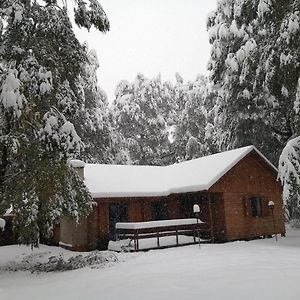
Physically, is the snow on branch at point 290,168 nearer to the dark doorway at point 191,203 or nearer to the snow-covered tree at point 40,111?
the dark doorway at point 191,203

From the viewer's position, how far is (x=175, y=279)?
10203mm

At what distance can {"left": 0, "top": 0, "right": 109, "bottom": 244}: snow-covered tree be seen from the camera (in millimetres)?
11312

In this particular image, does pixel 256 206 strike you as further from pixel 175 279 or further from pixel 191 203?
pixel 175 279

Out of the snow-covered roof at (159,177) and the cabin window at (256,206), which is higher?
the snow-covered roof at (159,177)

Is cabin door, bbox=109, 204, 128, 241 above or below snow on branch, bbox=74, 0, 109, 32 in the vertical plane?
below

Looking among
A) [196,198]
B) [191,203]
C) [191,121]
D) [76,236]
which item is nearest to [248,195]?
[196,198]

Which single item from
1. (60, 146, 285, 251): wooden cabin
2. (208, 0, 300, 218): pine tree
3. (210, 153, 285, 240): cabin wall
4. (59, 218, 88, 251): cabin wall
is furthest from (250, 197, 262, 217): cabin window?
(59, 218, 88, 251): cabin wall

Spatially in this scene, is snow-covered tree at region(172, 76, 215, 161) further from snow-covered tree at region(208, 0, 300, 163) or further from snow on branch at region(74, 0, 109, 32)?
snow on branch at region(74, 0, 109, 32)

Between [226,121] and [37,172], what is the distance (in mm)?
18873

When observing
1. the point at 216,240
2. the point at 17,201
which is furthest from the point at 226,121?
the point at 17,201

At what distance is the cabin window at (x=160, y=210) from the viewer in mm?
21766

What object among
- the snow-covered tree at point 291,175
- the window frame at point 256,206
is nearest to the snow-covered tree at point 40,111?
the snow-covered tree at point 291,175

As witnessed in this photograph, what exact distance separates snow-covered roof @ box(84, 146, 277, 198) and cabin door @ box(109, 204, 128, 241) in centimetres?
Result: 112

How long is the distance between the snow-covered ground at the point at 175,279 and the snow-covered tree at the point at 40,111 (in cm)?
186
